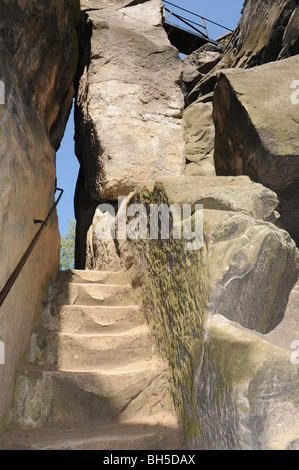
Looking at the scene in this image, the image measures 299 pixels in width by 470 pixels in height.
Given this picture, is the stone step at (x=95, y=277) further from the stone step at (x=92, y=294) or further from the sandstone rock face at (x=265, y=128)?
the sandstone rock face at (x=265, y=128)

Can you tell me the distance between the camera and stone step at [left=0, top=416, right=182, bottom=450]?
2.12 meters

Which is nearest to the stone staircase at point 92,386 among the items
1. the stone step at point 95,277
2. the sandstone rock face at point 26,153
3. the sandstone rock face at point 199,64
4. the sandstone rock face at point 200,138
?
the sandstone rock face at point 26,153

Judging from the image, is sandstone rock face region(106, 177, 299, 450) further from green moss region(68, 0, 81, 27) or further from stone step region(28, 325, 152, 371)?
green moss region(68, 0, 81, 27)

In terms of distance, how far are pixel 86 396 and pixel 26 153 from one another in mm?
1682

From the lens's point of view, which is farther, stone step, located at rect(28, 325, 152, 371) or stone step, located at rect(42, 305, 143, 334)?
stone step, located at rect(42, 305, 143, 334)

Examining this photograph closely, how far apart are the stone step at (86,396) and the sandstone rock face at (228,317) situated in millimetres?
221

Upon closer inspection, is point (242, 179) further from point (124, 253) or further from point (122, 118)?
point (122, 118)

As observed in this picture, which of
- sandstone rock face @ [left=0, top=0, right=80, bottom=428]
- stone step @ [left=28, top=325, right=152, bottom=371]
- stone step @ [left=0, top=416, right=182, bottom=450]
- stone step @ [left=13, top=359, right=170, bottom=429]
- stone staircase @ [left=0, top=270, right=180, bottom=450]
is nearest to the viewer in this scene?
stone step @ [left=0, top=416, right=182, bottom=450]

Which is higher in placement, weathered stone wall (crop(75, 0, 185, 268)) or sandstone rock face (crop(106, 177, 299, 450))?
weathered stone wall (crop(75, 0, 185, 268))

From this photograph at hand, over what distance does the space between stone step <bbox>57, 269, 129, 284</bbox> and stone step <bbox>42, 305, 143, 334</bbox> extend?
0.53 meters

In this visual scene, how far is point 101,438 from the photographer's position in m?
2.20

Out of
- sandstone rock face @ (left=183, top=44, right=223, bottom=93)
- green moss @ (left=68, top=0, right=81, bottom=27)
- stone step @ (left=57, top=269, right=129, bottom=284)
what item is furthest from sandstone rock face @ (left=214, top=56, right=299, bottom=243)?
sandstone rock face @ (left=183, top=44, right=223, bottom=93)

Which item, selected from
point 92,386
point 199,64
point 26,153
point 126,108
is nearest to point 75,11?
point 126,108

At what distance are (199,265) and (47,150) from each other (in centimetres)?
203
